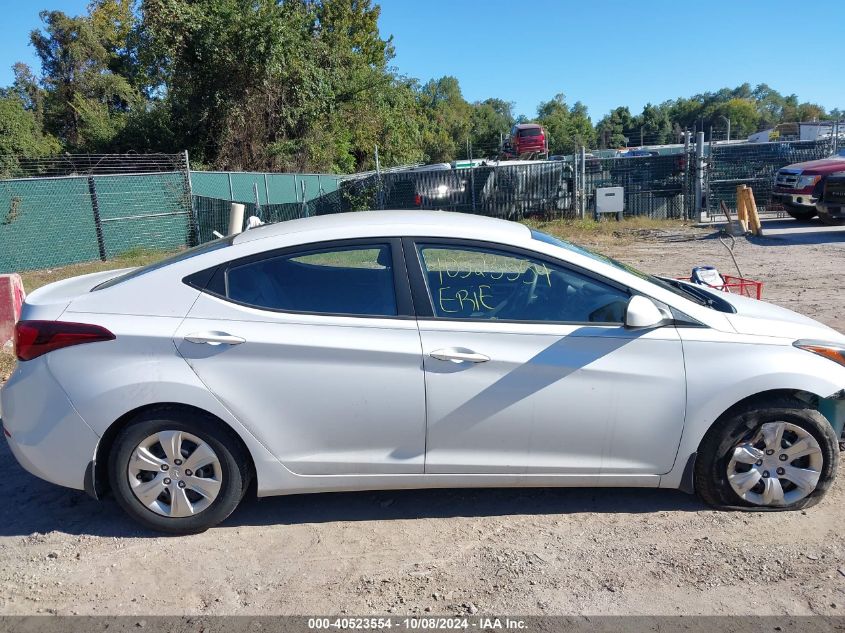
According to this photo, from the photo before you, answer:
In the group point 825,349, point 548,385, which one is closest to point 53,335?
point 548,385

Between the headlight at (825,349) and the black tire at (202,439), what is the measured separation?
3037mm

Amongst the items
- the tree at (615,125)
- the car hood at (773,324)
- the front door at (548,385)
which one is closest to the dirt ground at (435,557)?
the front door at (548,385)

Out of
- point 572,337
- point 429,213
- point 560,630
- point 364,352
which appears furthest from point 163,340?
point 560,630

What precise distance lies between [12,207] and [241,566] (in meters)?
13.9

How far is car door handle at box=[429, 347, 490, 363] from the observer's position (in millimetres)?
3608

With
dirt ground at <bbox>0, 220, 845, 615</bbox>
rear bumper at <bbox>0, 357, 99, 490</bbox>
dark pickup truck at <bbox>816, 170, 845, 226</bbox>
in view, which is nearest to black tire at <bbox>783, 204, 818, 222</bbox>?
dark pickup truck at <bbox>816, 170, 845, 226</bbox>

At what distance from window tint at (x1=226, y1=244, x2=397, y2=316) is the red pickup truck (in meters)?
16.2

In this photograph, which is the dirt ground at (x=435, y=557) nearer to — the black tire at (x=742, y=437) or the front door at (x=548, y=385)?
the black tire at (x=742, y=437)

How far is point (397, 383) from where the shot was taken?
11.9 feet

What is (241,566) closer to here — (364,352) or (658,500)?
(364,352)

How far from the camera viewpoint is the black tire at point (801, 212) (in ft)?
58.7

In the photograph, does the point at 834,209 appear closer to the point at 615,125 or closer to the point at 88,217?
the point at 88,217

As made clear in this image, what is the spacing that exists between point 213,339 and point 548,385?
172 centimetres

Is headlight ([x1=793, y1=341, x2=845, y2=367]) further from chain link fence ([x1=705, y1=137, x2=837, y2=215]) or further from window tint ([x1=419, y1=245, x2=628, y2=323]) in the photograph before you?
chain link fence ([x1=705, y1=137, x2=837, y2=215])
